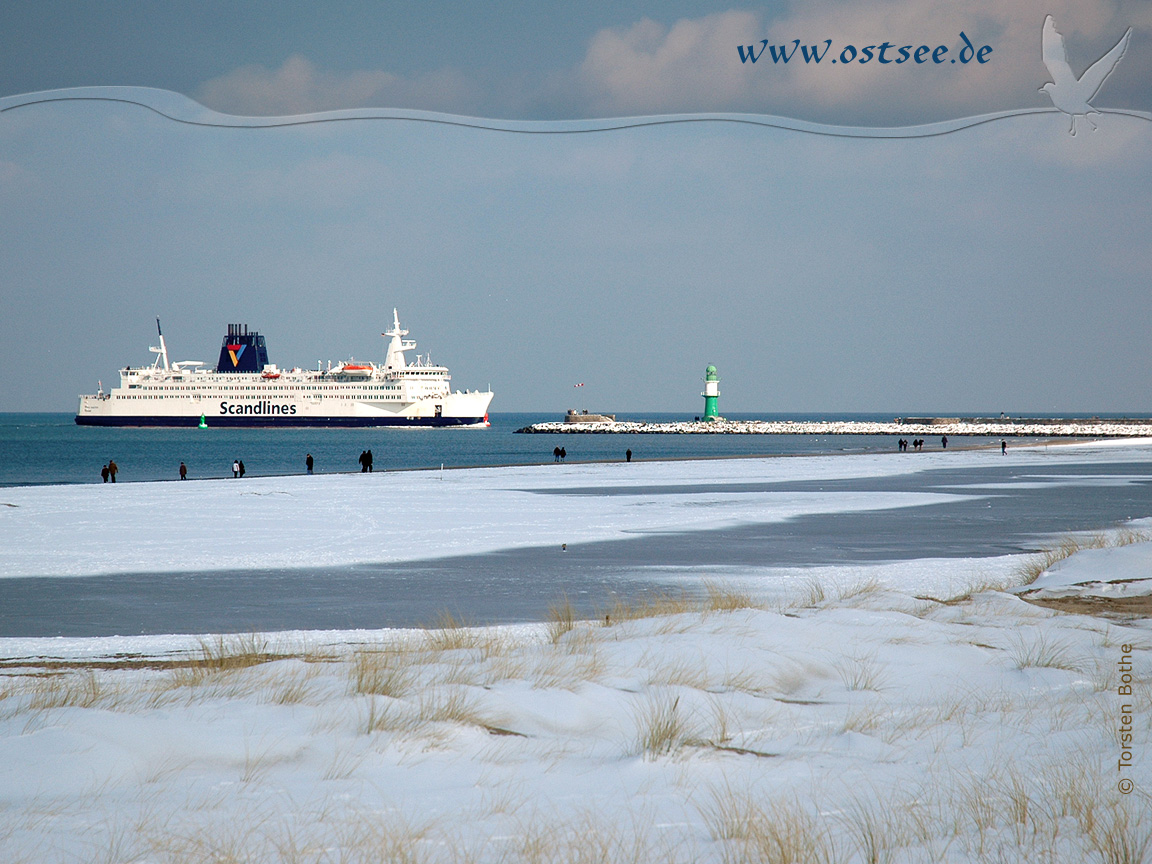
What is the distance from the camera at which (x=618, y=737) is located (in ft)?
11.8

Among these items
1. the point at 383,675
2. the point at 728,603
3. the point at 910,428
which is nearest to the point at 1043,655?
the point at 728,603

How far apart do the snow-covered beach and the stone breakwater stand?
247ft

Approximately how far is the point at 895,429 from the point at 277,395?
66.7 metres

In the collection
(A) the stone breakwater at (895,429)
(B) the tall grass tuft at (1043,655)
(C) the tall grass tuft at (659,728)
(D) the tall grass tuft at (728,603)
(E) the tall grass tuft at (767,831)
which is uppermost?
(E) the tall grass tuft at (767,831)

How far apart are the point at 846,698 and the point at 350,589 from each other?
20.5 ft

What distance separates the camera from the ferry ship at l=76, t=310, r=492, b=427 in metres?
115

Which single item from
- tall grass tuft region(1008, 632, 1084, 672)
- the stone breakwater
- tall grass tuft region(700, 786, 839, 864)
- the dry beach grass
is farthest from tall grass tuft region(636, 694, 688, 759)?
the stone breakwater

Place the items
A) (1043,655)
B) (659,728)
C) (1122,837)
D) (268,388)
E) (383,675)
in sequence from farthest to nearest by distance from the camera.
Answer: (268,388)
(1043,655)
(383,675)
(659,728)
(1122,837)

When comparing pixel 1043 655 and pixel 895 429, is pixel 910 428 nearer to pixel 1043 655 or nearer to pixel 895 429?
pixel 895 429

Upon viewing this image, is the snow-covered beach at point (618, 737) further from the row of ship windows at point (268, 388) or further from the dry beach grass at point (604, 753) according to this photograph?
the row of ship windows at point (268, 388)

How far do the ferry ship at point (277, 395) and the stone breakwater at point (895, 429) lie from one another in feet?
53.1

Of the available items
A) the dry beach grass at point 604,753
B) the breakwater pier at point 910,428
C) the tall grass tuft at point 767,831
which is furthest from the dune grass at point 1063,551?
the breakwater pier at point 910,428

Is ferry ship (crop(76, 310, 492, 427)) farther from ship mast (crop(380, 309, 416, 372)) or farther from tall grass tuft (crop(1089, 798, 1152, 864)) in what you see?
tall grass tuft (crop(1089, 798, 1152, 864))

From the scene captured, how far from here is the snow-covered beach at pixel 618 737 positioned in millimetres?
2521
